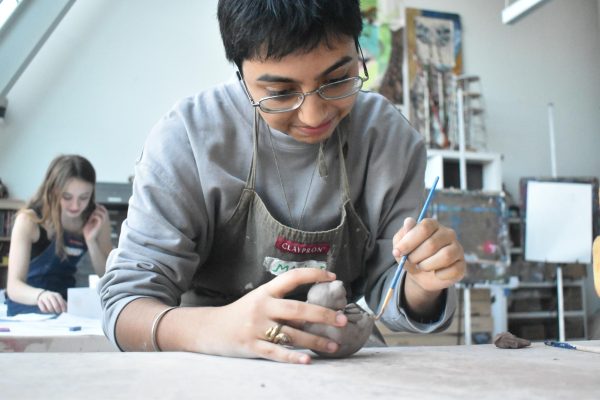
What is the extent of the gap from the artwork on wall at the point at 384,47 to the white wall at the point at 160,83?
13.0 inches

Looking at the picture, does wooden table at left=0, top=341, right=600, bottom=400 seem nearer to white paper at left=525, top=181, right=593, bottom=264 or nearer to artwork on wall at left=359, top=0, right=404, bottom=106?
white paper at left=525, top=181, right=593, bottom=264

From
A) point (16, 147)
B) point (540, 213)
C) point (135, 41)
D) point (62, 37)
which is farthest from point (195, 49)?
point (540, 213)

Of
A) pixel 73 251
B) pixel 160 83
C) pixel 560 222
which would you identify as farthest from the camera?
pixel 160 83

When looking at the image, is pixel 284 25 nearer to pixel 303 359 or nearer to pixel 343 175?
pixel 343 175

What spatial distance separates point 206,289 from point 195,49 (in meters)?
4.49

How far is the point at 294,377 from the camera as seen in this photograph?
0.69 m

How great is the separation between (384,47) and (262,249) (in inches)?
195

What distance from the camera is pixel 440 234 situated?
93cm

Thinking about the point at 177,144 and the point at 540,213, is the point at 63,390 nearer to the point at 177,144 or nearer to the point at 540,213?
the point at 177,144

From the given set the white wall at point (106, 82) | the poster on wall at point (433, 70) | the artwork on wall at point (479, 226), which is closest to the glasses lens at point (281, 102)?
the artwork on wall at point (479, 226)

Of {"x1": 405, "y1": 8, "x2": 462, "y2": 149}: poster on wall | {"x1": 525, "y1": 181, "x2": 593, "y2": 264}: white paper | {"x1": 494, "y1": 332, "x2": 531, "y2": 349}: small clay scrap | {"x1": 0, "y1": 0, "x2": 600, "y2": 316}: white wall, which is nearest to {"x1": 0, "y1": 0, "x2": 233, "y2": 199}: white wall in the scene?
{"x1": 0, "y1": 0, "x2": 600, "y2": 316}: white wall

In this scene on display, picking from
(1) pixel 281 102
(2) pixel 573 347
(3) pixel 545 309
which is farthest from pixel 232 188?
(3) pixel 545 309

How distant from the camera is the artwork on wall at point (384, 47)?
5.68 meters

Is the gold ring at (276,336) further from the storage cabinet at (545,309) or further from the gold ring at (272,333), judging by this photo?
the storage cabinet at (545,309)
